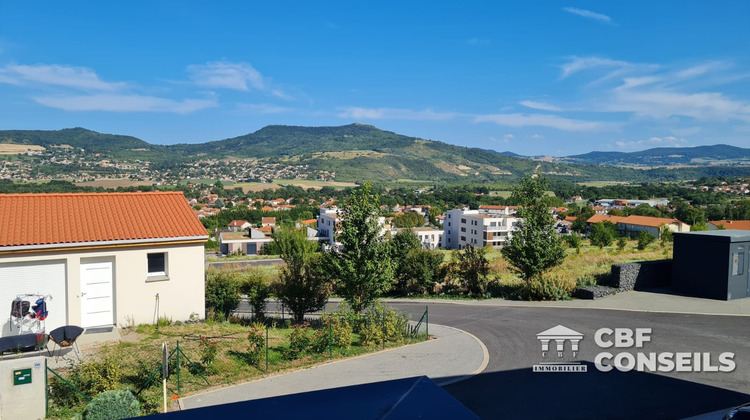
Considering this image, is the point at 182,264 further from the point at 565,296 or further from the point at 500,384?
the point at 565,296

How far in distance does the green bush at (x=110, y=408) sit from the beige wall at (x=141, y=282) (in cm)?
739

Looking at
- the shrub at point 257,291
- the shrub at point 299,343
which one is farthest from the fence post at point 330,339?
the shrub at point 257,291

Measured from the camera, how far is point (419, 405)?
546 cm

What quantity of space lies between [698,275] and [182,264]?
21359 millimetres

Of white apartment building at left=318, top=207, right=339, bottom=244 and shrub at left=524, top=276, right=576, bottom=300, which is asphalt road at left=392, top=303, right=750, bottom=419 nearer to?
shrub at left=524, top=276, right=576, bottom=300

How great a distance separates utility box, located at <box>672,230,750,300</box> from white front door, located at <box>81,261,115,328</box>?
23.2m

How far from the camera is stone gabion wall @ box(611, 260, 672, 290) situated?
23375 mm

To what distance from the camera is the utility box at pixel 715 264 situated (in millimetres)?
20203

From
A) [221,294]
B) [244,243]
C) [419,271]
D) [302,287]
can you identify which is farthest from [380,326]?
[244,243]

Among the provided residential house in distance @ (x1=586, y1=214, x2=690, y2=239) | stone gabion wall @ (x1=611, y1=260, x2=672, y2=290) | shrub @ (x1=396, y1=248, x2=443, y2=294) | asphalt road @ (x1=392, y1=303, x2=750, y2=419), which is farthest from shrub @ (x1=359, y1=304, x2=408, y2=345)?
residential house in distance @ (x1=586, y1=214, x2=690, y2=239)

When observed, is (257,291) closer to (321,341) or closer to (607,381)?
(321,341)

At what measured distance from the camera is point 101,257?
15.2m

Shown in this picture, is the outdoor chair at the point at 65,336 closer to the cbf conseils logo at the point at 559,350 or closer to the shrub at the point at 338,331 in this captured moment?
the shrub at the point at 338,331

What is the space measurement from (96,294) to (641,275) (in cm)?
2311
